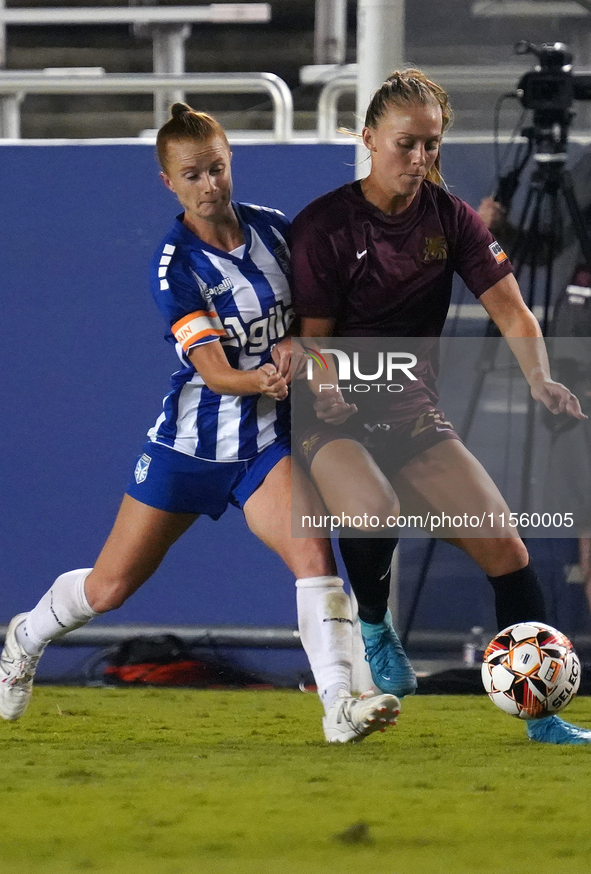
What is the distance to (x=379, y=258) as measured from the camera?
9.68 ft

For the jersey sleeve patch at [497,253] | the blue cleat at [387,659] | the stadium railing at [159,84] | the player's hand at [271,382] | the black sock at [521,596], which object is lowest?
the blue cleat at [387,659]

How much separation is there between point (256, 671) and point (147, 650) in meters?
0.37

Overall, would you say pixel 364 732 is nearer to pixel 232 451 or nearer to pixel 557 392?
pixel 232 451

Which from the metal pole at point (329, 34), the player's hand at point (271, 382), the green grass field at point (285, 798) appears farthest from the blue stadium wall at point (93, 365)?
the metal pole at point (329, 34)

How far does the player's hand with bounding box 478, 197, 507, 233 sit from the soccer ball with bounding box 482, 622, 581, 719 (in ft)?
3.98

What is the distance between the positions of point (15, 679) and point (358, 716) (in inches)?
42.7

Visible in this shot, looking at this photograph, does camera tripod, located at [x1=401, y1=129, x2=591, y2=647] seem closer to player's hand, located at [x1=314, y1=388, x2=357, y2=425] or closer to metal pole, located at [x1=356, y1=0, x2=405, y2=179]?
metal pole, located at [x1=356, y1=0, x2=405, y2=179]

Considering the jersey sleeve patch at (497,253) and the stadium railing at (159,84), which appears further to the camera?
the stadium railing at (159,84)

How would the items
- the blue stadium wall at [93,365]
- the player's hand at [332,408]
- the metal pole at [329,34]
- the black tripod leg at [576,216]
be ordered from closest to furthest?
the player's hand at [332,408], the black tripod leg at [576,216], the blue stadium wall at [93,365], the metal pole at [329,34]

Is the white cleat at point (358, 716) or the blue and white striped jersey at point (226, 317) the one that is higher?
the blue and white striped jersey at point (226, 317)

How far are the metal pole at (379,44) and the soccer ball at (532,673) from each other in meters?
1.55

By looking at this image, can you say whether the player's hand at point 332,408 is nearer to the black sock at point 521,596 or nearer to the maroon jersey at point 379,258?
the maroon jersey at point 379,258

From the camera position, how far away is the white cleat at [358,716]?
8.45ft

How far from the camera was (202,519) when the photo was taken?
152 inches
